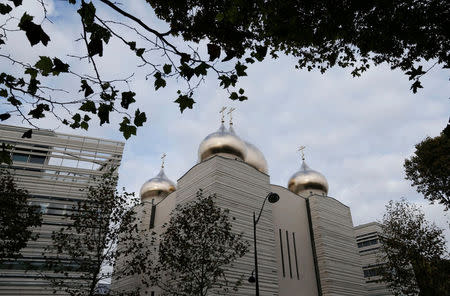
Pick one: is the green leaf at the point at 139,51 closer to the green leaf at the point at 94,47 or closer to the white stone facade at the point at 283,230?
the green leaf at the point at 94,47

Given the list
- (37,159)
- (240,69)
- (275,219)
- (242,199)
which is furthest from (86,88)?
(37,159)

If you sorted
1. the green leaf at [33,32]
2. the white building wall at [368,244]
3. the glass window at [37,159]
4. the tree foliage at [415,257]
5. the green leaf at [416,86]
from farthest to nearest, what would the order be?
the white building wall at [368,244] → the glass window at [37,159] → the tree foliage at [415,257] → the green leaf at [416,86] → the green leaf at [33,32]

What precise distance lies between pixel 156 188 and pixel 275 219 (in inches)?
536

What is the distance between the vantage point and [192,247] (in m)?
17.4

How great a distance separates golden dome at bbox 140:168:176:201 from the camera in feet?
111

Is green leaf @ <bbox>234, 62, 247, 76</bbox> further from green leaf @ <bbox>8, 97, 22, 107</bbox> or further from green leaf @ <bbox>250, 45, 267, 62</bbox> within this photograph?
green leaf @ <bbox>8, 97, 22, 107</bbox>

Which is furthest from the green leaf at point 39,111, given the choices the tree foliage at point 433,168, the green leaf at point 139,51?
the tree foliage at point 433,168

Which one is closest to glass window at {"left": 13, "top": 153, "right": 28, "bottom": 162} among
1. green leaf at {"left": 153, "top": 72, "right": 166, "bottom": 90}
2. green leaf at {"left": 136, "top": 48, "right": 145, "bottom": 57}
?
green leaf at {"left": 153, "top": 72, "right": 166, "bottom": 90}

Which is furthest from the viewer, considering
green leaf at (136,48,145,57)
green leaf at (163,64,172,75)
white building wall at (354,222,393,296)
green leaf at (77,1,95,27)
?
white building wall at (354,222,393,296)

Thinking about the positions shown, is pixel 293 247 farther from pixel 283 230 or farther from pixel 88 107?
pixel 88 107

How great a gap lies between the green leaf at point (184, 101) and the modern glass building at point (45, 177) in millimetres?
25435

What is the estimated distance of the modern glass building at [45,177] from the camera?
25.6 metres

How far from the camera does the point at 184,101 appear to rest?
3.96 metres

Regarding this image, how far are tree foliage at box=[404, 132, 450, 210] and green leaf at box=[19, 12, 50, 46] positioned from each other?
2310cm
